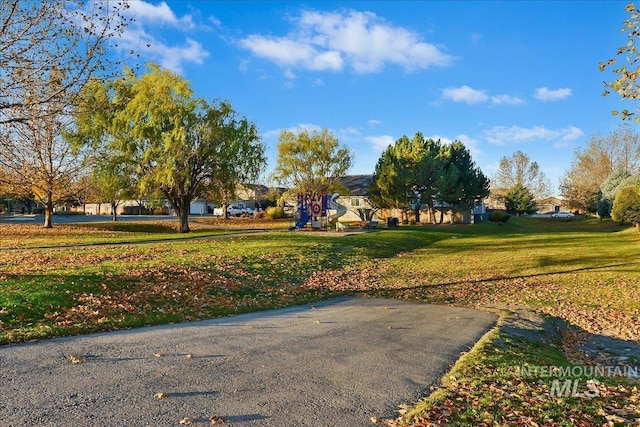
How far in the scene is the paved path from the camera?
4.58 meters

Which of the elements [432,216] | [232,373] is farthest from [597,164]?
[232,373]

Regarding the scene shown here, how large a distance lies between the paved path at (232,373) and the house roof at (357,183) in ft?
175

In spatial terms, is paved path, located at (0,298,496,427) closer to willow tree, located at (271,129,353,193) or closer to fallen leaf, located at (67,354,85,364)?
fallen leaf, located at (67,354,85,364)

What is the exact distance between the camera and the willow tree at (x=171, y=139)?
2975 centimetres

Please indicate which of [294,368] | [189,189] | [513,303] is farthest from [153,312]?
[189,189]

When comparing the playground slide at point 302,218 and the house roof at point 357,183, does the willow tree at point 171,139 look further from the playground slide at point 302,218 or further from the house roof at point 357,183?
the house roof at point 357,183

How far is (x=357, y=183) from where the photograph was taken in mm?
66812

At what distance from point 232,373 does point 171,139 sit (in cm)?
2624

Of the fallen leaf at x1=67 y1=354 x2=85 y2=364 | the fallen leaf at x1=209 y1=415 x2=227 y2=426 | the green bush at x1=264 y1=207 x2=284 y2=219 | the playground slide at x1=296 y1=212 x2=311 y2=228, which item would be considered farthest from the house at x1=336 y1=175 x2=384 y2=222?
the fallen leaf at x1=209 y1=415 x2=227 y2=426

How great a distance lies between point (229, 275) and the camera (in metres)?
14.0

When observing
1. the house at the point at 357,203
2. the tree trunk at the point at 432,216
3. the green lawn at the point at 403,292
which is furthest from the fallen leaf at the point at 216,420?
the house at the point at 357,203

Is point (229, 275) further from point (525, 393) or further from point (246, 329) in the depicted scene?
point (525, 393)

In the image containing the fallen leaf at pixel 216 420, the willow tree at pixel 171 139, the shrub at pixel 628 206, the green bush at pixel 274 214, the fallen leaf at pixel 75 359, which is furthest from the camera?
the green bush at pixel 274 214

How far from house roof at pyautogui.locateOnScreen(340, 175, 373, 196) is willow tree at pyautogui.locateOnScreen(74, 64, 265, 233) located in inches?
1240
